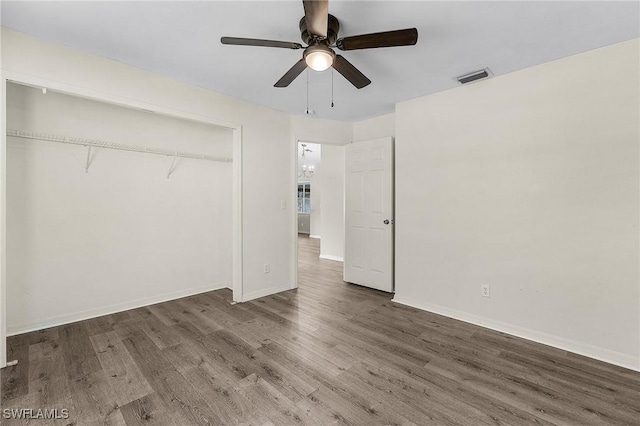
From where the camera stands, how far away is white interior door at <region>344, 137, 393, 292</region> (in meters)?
3.81

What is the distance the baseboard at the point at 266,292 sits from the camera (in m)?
3.51

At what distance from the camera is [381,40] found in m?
1.72

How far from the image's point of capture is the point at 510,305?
106 inches

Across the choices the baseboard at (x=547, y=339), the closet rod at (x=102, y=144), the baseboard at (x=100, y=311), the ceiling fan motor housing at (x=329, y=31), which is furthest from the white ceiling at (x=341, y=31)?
the baseboard at (x=100, y=311)

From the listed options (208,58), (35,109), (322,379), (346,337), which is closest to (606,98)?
(346,337)

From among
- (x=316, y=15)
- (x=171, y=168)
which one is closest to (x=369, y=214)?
(x=171, y=168)

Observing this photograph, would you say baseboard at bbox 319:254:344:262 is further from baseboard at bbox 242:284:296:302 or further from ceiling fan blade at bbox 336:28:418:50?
ceiling fan blade at bbox 336:28:418:50

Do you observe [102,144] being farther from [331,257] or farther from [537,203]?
[331,257]

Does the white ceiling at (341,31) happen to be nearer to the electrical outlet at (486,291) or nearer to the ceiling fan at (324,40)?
the ceiling fan at (324,40)

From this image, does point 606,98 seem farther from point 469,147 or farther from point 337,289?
point 337,289

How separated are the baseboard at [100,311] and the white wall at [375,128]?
3.22 meters

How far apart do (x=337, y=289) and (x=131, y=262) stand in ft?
8.76

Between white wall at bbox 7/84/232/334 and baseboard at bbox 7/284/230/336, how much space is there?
10 mm

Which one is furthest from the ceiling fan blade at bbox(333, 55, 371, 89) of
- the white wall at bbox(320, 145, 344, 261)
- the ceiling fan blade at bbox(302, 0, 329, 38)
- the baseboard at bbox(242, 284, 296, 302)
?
the white wall at bbox(320, 145, 344, 261)
